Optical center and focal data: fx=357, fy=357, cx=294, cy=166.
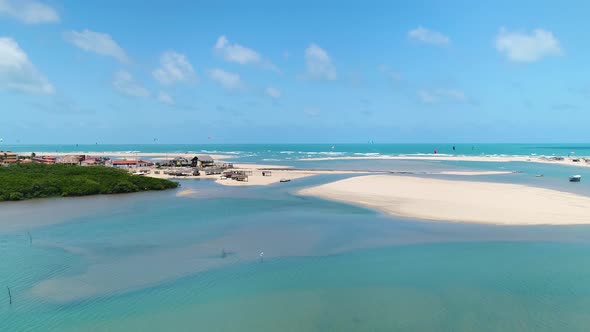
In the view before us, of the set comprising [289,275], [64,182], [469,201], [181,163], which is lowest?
[289,275]

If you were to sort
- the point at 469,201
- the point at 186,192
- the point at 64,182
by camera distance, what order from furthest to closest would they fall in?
the point at 186,192, the point at 64,182, the point at 469,201

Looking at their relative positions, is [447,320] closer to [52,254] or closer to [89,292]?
[89,292]

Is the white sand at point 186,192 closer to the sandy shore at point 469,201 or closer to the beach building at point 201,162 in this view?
the sandy shore at point 469,201

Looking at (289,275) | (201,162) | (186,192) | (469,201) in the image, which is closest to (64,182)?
(186,192)

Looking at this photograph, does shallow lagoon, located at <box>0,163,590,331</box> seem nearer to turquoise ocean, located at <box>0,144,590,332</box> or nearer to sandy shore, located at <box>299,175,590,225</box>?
turquoise ocean, located at <box>0,144,590,332</box>

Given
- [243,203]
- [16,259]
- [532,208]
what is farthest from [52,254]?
[532,208]

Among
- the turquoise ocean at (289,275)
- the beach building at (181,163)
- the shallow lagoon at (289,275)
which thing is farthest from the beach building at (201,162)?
the shallow lagoon at (289,275)

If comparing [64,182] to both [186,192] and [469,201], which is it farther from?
[469,201]
